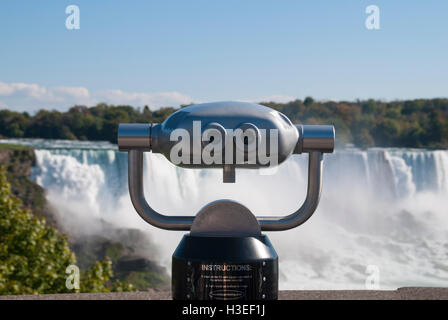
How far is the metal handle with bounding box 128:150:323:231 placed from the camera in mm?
1385

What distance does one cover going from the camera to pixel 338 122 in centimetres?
2495

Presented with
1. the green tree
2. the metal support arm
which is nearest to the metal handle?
the metal support arm

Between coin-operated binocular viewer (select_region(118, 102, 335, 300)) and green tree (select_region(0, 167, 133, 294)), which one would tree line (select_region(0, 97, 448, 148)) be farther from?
coin-operated binocular viewer (select_region(118, 102, 335, 300))

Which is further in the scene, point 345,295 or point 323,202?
point 323,202

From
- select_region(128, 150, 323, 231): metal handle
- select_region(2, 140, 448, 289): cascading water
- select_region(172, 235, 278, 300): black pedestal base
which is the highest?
select_region(128, 150, 323, 231): metal handle

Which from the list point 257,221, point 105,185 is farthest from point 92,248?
point 257,221

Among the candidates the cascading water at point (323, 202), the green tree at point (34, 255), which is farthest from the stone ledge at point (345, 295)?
the cascading water at point (323, 202)

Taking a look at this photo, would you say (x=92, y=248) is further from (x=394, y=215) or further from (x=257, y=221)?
(x=257, y=221)

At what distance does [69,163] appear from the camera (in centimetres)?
1741

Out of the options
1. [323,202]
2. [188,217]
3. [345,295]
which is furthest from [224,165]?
[323,202]

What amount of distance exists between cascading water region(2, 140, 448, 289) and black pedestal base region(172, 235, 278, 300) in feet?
A: 48.1

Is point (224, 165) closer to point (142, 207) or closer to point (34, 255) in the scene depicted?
point (142, 207)

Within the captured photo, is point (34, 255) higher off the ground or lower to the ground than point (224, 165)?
lower

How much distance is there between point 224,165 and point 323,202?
76.6 feet
